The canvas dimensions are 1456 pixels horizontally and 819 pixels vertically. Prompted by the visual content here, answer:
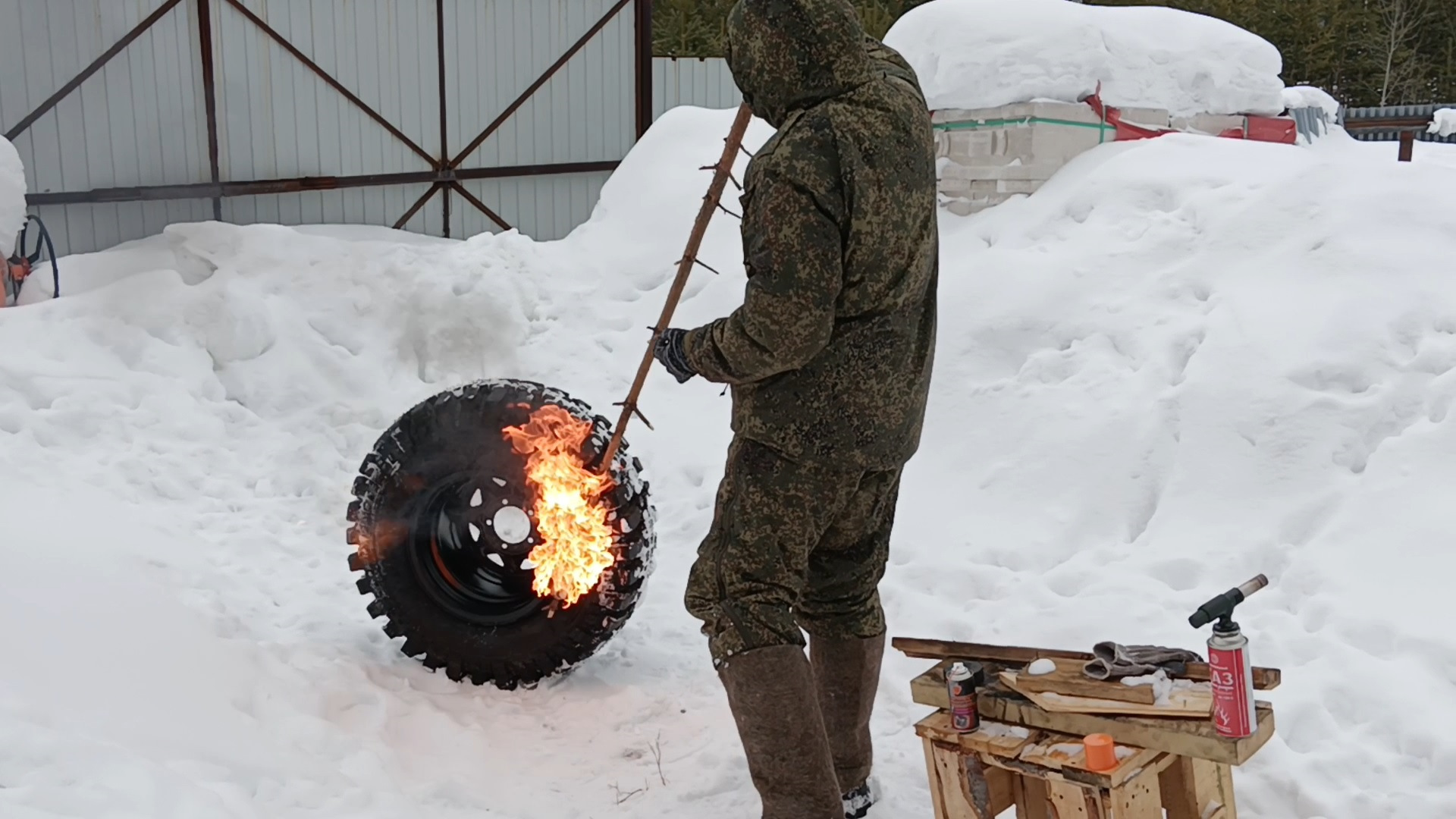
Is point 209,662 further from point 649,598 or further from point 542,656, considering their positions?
point 649,598

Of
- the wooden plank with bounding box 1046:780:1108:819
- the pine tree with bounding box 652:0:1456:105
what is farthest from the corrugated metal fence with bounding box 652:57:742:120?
the pine tree with bounding box 652:0:1456:105

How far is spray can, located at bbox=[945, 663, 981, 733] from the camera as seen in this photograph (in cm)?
279

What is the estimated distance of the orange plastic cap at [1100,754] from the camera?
99.5 inches

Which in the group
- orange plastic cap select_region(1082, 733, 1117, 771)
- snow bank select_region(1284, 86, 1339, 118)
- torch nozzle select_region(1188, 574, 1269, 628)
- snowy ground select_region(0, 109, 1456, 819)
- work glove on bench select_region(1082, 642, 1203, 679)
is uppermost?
snow bank select_region(1284, 86, 1339, 118)

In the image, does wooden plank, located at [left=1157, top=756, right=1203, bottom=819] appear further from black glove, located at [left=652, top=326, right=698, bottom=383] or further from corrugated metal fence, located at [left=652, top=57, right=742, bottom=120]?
corrugated metal fence, located at [left=652, top=57, right=742, bottom=120]

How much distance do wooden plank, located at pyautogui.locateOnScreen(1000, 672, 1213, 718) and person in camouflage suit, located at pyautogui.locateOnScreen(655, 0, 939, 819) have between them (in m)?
0.51

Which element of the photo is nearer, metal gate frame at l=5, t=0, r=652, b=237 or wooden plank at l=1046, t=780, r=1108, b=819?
wooden plank at l=1046, t=780, r=1108, b=819

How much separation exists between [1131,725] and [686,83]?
39.8 feet

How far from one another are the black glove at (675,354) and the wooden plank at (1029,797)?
47.1 inches

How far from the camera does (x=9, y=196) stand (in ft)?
24.6

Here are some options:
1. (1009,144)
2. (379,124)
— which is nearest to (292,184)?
(379,124)

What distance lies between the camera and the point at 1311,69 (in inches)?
986

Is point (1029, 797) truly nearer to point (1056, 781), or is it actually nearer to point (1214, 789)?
point (1056, 781)

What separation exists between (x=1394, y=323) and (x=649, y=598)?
3.33 meters
